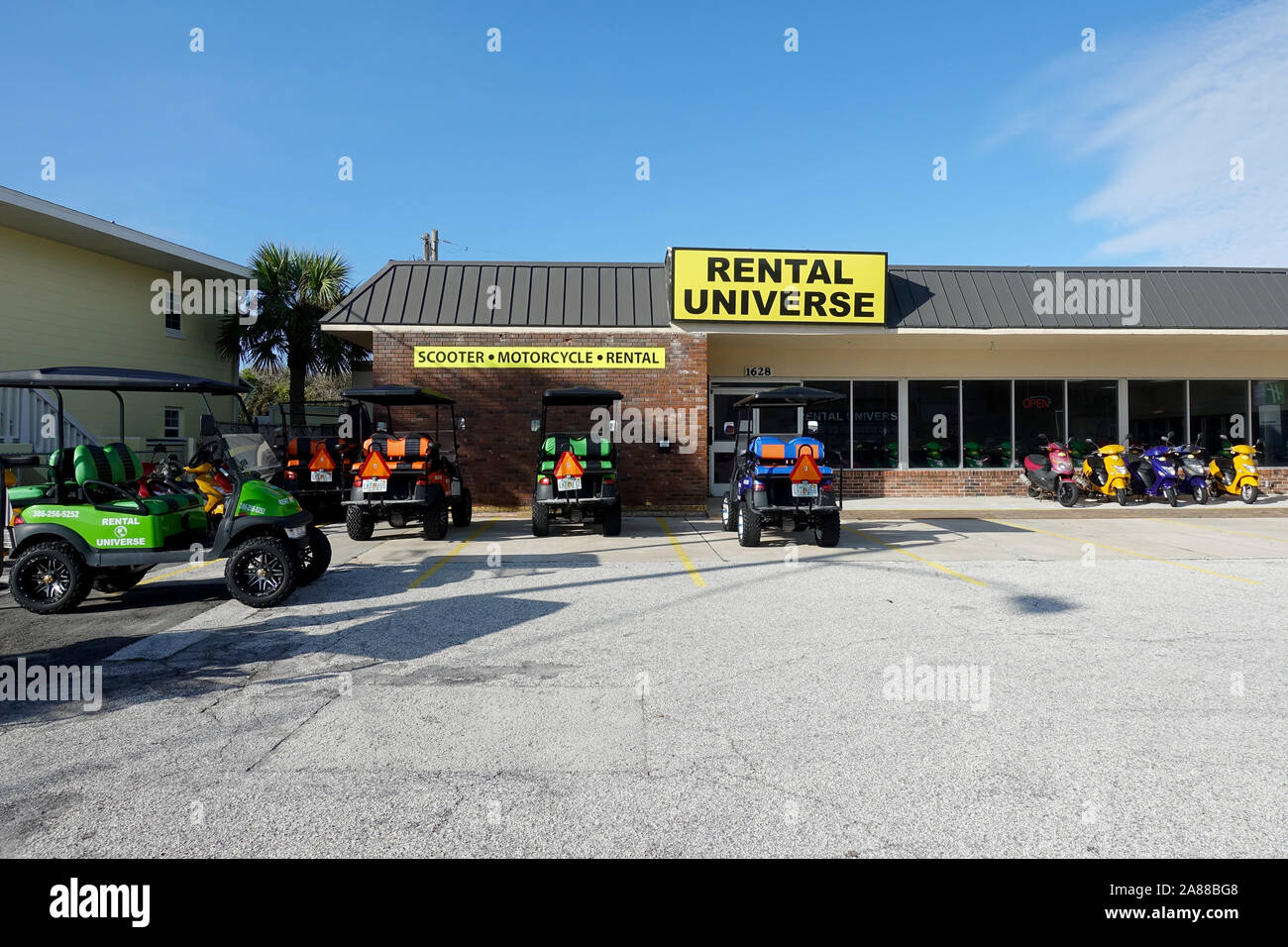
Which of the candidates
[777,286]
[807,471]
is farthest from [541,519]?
[777,286]

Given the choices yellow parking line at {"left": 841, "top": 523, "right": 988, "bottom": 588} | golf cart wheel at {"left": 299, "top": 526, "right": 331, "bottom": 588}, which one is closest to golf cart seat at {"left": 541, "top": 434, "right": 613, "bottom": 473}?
yellow parking line at {"left": 841, "top": 523, "right": 988, "bottom": 588}

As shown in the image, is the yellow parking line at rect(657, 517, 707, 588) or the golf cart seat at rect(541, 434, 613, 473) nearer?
the yellow parking line at rect(657, 517, 707, 588)

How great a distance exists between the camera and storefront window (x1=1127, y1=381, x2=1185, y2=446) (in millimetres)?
18984

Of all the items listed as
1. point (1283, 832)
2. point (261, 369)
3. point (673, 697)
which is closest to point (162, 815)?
point (673, 697)

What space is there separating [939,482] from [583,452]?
10.2m

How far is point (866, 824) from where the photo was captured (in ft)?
9.80

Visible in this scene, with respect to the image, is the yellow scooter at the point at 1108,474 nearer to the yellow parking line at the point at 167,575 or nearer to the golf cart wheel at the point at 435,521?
the golf cart wheel at the point at 435,521

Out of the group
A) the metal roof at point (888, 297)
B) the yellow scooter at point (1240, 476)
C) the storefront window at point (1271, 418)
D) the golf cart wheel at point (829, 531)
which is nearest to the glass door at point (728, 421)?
the metal roof at point (888, 297)

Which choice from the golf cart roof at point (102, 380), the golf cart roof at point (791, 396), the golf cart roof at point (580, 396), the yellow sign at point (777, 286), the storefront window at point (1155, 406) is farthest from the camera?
the storefront window at point (1155, 406)

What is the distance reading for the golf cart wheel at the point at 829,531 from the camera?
35.3 feet

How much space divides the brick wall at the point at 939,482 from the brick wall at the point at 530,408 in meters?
4.75

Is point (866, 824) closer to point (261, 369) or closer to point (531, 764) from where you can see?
point (531, 764)

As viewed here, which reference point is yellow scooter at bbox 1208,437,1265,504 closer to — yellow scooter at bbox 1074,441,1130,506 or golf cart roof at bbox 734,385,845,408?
yellow scooter at bbox 1074,441,1130,506

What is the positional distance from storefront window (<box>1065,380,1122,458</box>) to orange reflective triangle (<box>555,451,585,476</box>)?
13.1m
